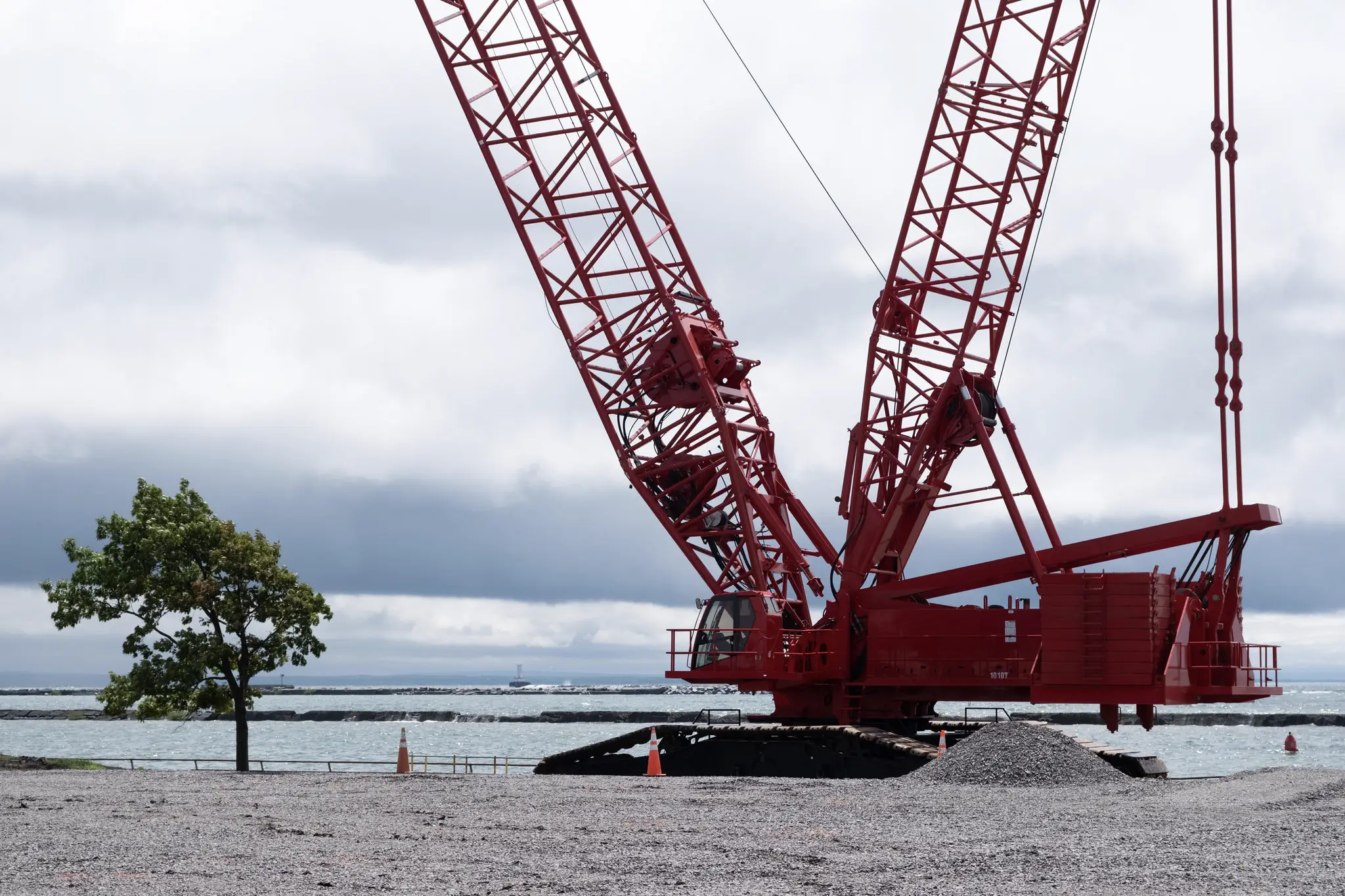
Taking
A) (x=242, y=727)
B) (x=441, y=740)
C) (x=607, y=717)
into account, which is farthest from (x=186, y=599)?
(x=607, y=717)

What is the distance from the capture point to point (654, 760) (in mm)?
27750

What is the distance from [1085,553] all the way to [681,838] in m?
15.1

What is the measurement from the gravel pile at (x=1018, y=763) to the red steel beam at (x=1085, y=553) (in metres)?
4.67

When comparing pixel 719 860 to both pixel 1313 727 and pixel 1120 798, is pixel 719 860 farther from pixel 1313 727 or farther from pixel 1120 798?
pixel 1313 727

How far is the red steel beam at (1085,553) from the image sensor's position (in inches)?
1035

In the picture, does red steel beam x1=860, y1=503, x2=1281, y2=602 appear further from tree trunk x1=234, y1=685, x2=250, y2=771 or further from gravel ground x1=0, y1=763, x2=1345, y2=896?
tree trunk x1=234, y1=685, x2=250, y2=771

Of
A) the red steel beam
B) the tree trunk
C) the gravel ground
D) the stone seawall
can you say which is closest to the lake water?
the stone seawall

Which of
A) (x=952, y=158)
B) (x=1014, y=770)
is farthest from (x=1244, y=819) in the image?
(x=952, y=158)

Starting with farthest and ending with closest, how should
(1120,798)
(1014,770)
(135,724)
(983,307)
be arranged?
1. (135,724)
2. (983,307)
3. (1014,770)
4. (1120,798)

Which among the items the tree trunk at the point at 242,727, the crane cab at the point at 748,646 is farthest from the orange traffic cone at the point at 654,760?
the tree trunk at the point at 242,727

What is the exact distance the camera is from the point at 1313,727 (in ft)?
392

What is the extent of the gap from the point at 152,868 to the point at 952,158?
23098 millimetres

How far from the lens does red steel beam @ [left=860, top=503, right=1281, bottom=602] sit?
26281 millimetres

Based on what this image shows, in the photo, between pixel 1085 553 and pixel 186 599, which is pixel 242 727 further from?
pixel 1085 553
